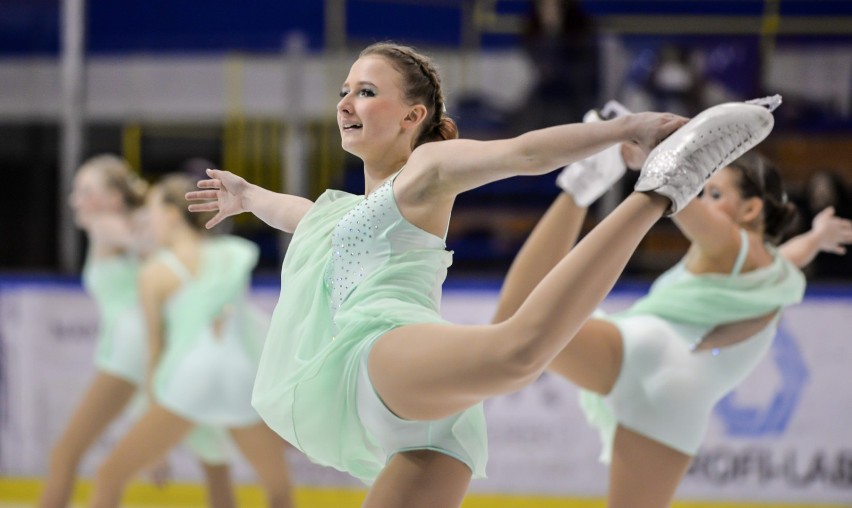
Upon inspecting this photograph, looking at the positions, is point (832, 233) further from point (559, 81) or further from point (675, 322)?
point (559, 81)

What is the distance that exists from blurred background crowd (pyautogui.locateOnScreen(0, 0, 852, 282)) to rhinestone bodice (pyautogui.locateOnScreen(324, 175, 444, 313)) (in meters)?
3.72

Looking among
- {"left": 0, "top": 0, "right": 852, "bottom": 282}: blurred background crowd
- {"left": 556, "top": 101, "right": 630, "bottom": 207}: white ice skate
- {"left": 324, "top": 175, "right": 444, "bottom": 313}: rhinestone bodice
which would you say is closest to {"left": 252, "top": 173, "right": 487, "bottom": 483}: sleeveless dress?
A: {"left": 324, "top": 175, "right": 444, "bottom": 313}: rhinestone bodice

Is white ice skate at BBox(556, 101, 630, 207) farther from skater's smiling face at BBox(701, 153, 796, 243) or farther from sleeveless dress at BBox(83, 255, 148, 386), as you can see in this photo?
sleeveless dress at BBox(83, 255, 148, 386)

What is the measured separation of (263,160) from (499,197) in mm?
1333

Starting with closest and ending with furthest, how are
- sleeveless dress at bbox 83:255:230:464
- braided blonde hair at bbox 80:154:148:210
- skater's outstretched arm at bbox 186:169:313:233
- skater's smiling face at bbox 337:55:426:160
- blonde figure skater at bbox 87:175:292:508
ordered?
skater's smiling face at bbox 337:55:426:160, skater's outstretched arm at bbox 186:169:313:233, blonde figure skater at bbox 87:175:292:508, sleeveless dress at bbox 83:255:230:464, braided blonde hair at bbox 80:154:148:210

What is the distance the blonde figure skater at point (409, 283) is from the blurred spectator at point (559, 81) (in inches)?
144

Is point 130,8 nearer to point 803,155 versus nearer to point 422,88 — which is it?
point 803,155

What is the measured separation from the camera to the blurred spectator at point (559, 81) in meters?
6.38

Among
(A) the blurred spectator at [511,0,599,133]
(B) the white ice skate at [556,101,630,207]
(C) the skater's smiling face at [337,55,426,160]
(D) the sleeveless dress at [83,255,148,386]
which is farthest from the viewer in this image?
(A) the blurred spectator at [511,0,599,133]

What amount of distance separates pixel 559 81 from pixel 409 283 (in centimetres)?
407

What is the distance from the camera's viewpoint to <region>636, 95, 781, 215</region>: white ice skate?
2268mm

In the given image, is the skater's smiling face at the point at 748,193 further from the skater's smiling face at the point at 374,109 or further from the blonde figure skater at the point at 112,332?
the blonde figure skater at the point at 112,332

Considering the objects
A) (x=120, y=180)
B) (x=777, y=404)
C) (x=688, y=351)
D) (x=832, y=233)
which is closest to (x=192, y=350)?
(x=120, y=180)

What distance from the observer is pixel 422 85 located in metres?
2.72
